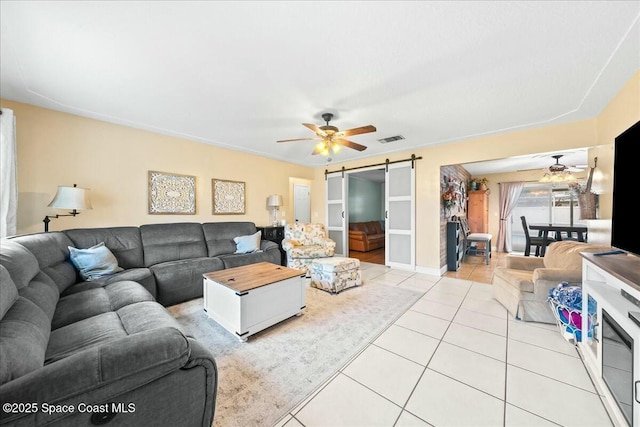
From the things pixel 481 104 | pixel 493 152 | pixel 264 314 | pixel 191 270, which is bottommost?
pixel 264 314

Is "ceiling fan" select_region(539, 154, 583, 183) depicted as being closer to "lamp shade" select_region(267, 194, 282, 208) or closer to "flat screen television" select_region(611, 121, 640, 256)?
"flat screen television" select_region(611, 121, 640, 256)

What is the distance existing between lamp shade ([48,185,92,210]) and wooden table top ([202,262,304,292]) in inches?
66.2

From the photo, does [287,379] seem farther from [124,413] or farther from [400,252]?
[400,252]

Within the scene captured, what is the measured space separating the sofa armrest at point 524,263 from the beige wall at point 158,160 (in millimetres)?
912

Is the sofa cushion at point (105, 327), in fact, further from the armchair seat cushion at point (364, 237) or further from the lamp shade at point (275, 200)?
the armchair seat cushion at point (364, 237)

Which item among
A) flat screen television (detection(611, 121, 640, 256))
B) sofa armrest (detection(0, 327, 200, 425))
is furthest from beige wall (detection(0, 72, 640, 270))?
sofa armrest (detection(0, 327, 200, 425))

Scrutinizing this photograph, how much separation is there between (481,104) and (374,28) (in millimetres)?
1864

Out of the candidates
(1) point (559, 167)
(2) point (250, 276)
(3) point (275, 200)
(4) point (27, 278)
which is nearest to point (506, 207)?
(1) point (559, 167)

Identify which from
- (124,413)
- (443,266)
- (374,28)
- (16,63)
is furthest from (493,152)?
(16,63)

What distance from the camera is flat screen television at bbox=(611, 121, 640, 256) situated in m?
1.45

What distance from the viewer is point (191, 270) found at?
3053 mm

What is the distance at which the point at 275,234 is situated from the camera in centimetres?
494

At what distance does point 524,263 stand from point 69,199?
5750 mm

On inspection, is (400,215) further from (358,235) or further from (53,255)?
(53,255)
